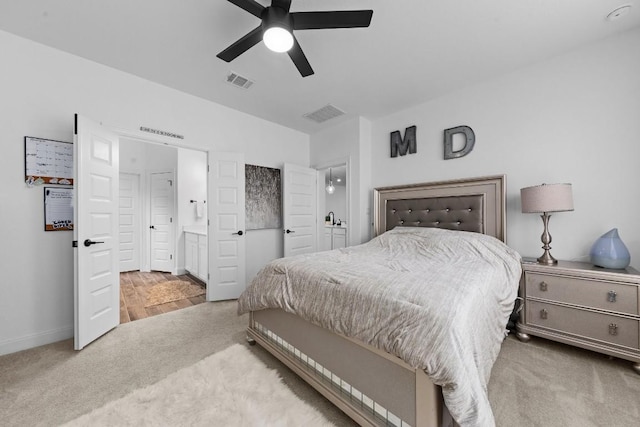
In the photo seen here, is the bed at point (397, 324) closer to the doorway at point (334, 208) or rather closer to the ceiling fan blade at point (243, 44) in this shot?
the ceiling fan blade at point (243, 44)

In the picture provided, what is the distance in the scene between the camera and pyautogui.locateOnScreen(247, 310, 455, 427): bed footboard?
1129 mm

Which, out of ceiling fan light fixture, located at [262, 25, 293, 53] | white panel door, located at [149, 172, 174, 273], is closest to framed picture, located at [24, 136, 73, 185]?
ceiling fan light fixture, located at [262, 25, 293, 53]

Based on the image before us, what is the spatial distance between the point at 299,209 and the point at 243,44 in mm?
2825

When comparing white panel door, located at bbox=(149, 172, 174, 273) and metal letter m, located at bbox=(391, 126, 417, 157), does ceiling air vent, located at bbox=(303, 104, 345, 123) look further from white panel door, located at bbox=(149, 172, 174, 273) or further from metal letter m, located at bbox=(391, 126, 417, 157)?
white panel door, located at bbox=(149, 172, 174, 273)

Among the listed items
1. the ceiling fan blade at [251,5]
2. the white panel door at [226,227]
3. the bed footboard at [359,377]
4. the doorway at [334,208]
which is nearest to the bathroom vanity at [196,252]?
the white panel door at [226,227]

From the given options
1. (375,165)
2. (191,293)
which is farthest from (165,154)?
(375,165)

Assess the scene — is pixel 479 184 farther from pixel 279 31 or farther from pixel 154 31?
pixel 154 31

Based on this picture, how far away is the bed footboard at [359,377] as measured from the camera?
3.70 ft

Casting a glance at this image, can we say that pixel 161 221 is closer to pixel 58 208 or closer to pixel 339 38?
pixel 58 208

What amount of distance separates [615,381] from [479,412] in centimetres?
163

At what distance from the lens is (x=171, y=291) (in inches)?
155

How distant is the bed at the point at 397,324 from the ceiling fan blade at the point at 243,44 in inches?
66.4

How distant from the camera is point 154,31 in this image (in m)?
2.16

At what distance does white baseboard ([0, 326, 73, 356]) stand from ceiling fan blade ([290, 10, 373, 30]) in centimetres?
345
